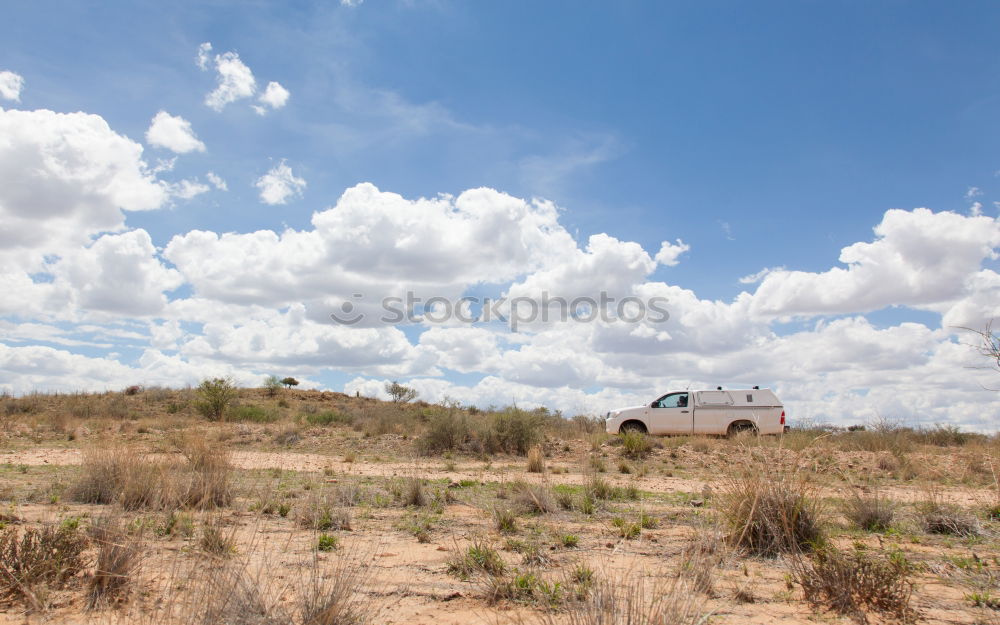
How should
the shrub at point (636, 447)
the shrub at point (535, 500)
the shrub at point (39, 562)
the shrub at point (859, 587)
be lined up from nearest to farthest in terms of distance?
the shrub at point (859, 587) → the shrub at point (39, 562) → the shrub at point (535, 500) → the shrub at point (636, 447)

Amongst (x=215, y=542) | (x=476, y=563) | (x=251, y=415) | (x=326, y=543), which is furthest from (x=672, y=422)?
(x=251, y=415)

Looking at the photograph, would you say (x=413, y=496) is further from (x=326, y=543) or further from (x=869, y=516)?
(x=869, y=516)

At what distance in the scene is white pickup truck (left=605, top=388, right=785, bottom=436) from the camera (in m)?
20.8

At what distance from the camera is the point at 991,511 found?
841cm

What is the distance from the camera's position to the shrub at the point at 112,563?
15.2 feet

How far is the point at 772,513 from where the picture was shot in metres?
6.23

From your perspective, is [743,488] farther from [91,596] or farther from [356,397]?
[356,397]

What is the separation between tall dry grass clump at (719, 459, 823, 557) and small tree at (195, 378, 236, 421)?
26.9 metres

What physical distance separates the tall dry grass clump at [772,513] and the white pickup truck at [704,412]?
47.7 feet

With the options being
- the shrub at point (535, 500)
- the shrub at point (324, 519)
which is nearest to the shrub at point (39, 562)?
the shrub at point (324, 519)

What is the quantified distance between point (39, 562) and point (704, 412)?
62.7 ft

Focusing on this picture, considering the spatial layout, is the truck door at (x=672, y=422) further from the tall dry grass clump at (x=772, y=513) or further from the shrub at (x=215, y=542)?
the shrub at (x=215, y=542)

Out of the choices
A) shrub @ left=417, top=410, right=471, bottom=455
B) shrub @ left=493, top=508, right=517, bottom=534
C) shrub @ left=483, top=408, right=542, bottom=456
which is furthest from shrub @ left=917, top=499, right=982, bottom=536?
shrub @ left=417, top=410, right=471, bottom=455

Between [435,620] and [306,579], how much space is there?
1.27m
